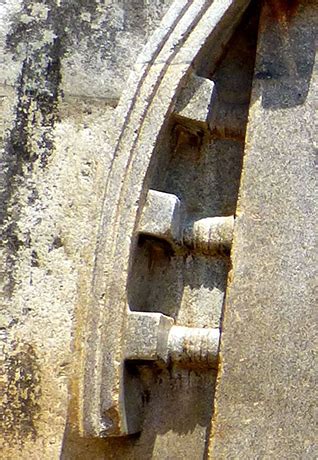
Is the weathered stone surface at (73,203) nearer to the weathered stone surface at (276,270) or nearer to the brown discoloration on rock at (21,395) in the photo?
the brown discoloration on rock at (21,395)

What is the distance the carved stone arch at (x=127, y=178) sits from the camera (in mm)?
2328

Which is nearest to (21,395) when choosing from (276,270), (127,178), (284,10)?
Answer: (127,178)

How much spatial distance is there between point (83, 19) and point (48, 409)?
3.71ft

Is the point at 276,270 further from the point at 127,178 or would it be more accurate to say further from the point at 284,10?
the point at 284,10

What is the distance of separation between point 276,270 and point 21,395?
785 mm

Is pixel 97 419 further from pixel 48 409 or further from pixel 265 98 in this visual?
pixel 265 98

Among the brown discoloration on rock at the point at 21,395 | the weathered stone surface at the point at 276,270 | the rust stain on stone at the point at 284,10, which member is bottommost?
the brown discoloration on rock at the point at 21,395

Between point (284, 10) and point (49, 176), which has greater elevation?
point (284, 10)

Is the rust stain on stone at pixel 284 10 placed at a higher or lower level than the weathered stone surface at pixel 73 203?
higher

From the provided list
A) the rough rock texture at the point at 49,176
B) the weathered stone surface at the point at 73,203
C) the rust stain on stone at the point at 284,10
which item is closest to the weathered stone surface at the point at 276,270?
the rust stain on stone at the point at 284,10

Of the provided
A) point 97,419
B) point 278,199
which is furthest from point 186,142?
point 97,419

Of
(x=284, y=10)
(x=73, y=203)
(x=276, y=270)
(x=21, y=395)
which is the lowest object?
(x=21, y=395)

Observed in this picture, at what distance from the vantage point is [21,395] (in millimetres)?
2467

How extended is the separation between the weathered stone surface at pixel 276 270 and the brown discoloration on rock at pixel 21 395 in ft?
1.70
